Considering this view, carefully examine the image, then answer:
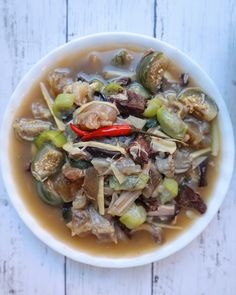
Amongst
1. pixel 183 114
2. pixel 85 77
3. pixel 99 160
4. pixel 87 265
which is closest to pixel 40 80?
pixel 85 77

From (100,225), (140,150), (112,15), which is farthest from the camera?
(112,15)

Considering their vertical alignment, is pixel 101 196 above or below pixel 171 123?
below

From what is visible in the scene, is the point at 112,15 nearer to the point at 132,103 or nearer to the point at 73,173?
A: the point at 132,103

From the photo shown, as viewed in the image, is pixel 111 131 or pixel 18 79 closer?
pixel 111 131

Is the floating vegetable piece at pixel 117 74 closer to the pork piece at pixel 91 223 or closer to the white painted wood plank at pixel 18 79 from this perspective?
the white painted wood plank at pixel 18 79

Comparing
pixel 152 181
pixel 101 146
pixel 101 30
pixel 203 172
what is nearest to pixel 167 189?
pixel 152 181

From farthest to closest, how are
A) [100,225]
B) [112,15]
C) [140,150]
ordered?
[112,15] → [100,225] → [140,150]

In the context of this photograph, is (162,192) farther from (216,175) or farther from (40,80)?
(40,80)
